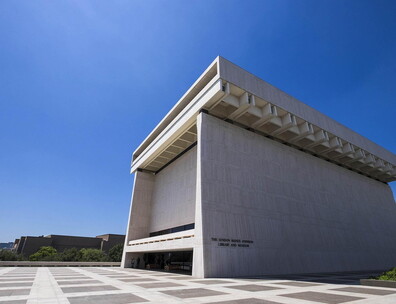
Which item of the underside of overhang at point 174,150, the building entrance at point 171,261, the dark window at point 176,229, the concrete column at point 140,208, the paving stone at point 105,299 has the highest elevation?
the underside of overhang at point 174,150

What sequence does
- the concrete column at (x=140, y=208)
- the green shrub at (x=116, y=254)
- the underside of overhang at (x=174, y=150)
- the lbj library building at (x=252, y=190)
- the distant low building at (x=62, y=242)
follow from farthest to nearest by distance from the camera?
the distant low building at (x=62, y=242)
the green shrub at (x=116, y=254)
the concrete column at (x=140, y=208)
the underside of overhang at (x=174, y=150)
the lbj library building at (x=252, y=190)

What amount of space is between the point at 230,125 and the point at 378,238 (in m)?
28.6

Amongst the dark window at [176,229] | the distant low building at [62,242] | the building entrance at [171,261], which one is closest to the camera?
the building entrance at [171,261]

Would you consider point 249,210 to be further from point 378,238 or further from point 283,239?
point 378,238

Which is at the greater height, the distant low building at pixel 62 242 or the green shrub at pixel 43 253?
the distant low building at pixel 62 242

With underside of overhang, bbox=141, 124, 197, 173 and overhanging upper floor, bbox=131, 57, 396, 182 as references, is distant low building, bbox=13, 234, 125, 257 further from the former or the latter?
overhanging upper floor, bbox=131, 57, 396, 182

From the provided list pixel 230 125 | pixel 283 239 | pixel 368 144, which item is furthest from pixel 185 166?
pixel 368 144

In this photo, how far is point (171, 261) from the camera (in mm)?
27312

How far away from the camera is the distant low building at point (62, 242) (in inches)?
3022

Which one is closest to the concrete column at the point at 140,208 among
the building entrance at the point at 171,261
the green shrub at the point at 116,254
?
the building entrance at the point at 171,261

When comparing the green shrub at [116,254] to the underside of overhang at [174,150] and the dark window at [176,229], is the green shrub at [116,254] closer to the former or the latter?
the dark window at [176,229]

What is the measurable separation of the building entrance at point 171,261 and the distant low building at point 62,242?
195ft

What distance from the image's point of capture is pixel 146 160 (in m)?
34.5

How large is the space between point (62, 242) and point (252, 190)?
280 ft
